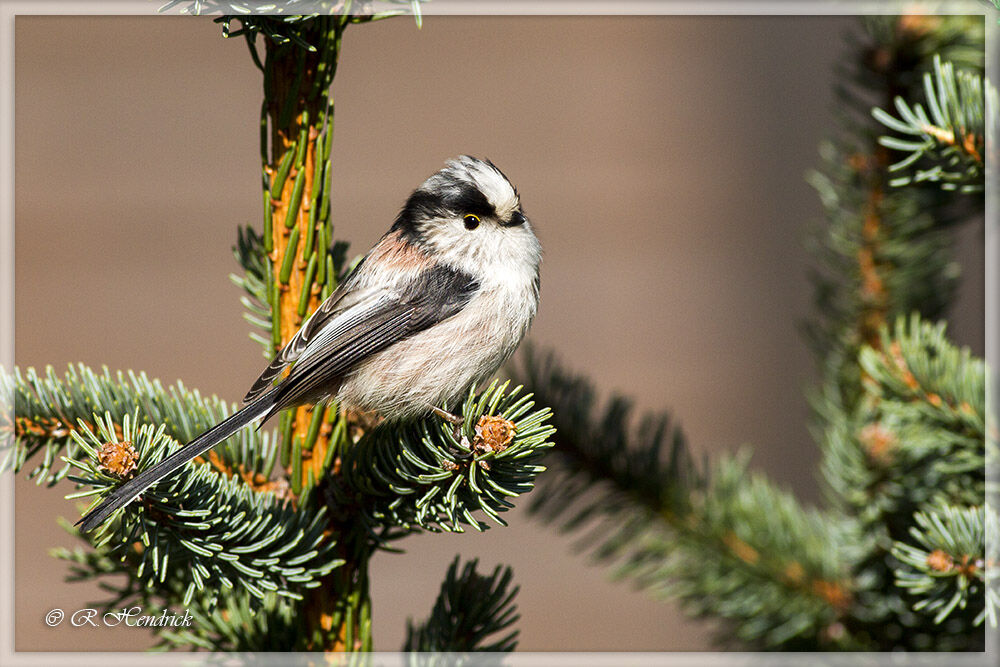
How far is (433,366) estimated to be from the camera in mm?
1030

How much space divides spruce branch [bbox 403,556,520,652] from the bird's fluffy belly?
22 cm

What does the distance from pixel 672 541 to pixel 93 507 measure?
0.81 meters

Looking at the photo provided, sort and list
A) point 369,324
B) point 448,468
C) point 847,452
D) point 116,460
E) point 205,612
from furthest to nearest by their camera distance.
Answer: point 847,452 → point 369,324 → point 205,612 → point 448,468 → point 116,460

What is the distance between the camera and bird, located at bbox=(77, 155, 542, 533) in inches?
36.4

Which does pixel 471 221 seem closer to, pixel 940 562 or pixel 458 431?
pixel 458 431

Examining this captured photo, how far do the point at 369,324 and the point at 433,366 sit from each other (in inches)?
4.1

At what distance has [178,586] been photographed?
875 mm

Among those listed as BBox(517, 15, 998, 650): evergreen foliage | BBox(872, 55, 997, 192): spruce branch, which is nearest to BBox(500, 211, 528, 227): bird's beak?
BBox(517, 15, 998, 650): evergreen foliage

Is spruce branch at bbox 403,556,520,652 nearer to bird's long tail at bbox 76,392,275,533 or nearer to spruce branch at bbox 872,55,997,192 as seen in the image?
bird's long tail at bbox 76,392,275,533

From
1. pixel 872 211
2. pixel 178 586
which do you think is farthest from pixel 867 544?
pixel 178 586

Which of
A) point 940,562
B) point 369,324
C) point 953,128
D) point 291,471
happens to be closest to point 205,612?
point 291,471

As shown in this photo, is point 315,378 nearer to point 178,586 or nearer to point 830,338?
point 178,586

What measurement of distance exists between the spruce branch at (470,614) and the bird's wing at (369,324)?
0.28 meters

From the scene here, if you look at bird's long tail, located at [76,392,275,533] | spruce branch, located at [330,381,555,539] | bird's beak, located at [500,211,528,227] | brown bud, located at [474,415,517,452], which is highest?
bird's beak, located at [500,211,528,227]
